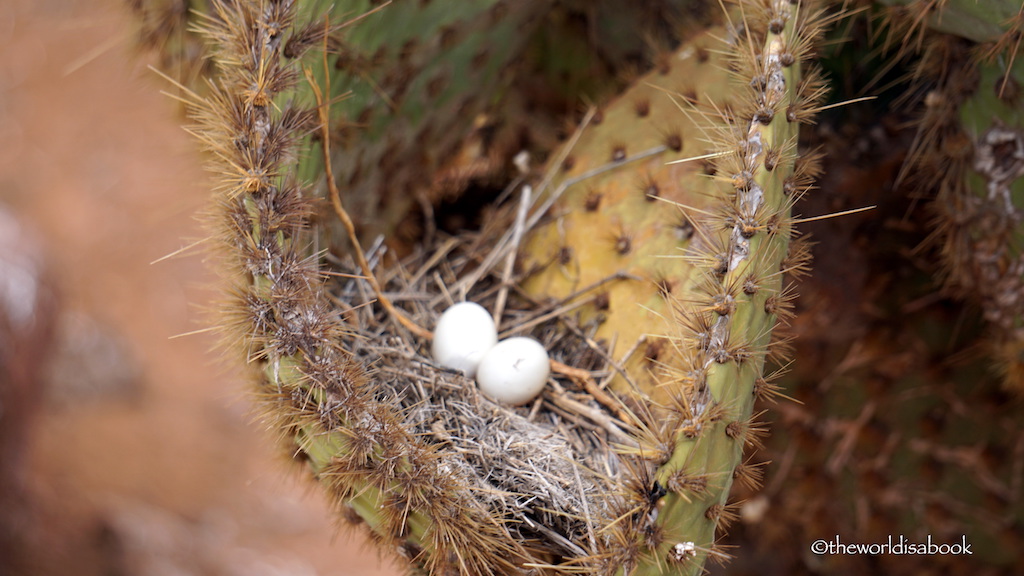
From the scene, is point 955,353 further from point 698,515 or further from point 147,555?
point 147,555

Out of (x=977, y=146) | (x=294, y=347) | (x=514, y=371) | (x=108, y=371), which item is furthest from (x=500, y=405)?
(x=108, y=371)

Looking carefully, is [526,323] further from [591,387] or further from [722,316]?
[722,316]

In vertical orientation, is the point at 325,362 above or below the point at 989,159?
above

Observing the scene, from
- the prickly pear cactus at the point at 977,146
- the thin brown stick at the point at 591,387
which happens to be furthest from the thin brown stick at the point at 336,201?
the prickly pear cactus at the point at 977,146

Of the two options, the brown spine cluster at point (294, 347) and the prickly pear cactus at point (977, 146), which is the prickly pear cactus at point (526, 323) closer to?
the brown spine cluster at point (294, 347)

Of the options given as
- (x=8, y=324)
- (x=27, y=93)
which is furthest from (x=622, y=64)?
(x=27, y=93)
